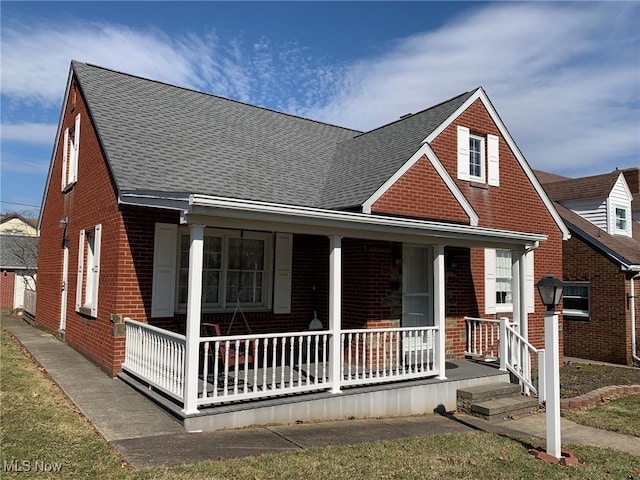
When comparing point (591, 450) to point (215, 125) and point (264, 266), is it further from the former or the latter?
point (215, 125)

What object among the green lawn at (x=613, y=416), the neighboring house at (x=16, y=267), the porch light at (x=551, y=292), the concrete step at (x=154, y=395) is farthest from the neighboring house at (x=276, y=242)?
the neighboring house at (x=16, y=267)

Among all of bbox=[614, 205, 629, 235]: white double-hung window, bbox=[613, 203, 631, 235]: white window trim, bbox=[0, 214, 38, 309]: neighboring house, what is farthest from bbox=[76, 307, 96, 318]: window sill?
bbox=[614, 205, 629, 235]: white double-hung window

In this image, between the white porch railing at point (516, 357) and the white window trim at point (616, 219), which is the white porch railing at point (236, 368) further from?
the white window trim at point (616, 219)

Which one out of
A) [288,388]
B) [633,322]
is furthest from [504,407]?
[633,322]

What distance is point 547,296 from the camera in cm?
652

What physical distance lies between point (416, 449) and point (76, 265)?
9.11 metres

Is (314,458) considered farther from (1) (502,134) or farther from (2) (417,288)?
(1) (502,134)

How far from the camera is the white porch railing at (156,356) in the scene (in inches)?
265

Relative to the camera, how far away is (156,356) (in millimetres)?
7477

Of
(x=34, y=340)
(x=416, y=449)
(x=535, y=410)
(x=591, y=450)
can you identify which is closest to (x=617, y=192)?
(x=535, y=410)

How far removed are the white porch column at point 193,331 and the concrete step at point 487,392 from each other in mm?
4885

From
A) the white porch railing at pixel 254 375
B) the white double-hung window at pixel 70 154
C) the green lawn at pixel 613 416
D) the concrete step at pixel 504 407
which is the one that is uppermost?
the white double-hung window at pixel 70 154

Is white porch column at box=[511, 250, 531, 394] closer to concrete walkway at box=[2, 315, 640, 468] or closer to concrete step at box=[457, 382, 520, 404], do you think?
concrete step at box=[457, 382, 520, 404]

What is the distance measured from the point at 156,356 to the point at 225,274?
9.04 feet
